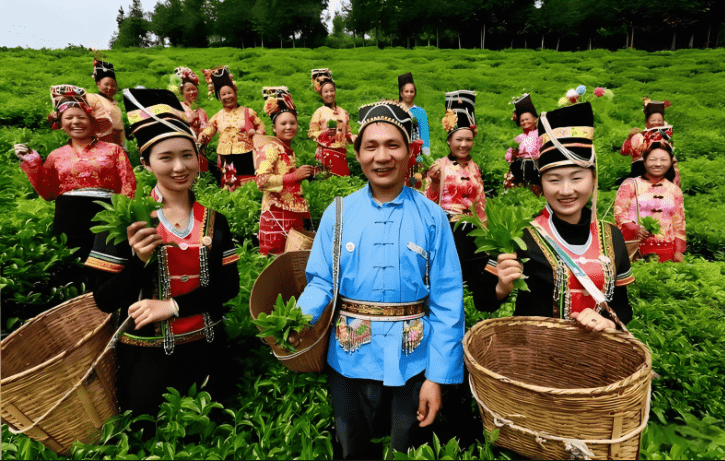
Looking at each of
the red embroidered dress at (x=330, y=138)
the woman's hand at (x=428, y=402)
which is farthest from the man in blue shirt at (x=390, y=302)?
the red embroidered dress at (x=330, y=138)

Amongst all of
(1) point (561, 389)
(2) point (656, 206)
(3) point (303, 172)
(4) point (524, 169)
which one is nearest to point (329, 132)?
(3) point (303, 172)

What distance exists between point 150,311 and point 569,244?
2.22m

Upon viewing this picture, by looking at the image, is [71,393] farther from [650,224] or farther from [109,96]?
[109,96]

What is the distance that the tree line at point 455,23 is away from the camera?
103ft

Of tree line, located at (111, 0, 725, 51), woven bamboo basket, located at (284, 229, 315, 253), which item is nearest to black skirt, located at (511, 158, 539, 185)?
woven bamboo basket, located at (284, 229, 315, 253)

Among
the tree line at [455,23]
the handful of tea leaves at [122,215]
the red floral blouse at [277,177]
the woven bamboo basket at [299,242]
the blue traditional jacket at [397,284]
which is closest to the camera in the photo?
the handful of tea leaves at [122,215]

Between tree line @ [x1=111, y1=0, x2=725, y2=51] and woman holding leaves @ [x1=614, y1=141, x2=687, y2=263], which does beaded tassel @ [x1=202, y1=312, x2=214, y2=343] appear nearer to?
woman holding leaves @ [x1=614, y1=141, x2=687, y2=263]

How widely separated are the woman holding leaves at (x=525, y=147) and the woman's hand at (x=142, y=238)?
5693 mm

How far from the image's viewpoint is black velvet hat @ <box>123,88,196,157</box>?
2168 millimetres

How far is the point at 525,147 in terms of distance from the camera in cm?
660

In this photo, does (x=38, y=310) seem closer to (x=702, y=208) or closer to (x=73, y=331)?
(x=73, y=331)

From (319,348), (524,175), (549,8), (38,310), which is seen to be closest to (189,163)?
(319,348)

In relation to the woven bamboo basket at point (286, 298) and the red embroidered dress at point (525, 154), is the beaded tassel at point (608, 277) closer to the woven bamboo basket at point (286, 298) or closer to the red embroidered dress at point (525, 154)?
the woven bamboo basket at point (286, 298)

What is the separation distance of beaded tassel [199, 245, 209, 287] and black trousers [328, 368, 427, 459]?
2.81ft
